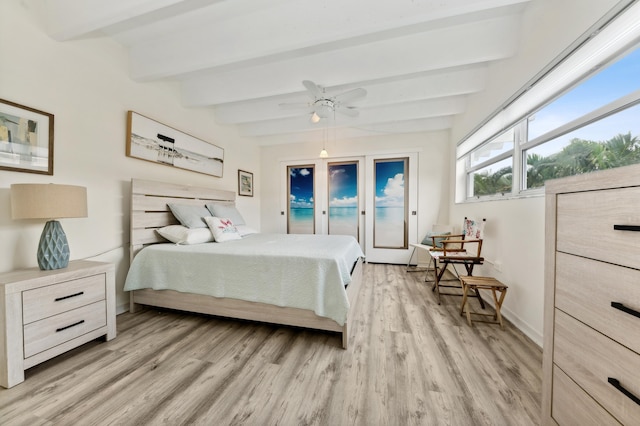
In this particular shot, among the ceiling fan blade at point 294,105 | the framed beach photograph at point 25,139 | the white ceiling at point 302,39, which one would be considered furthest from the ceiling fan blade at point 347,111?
the framed beach photograph at point 25,139

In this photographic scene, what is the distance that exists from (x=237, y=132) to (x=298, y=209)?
1.93 meters

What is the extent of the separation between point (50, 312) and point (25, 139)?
1.34 m

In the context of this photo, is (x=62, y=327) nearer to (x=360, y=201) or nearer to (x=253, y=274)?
(x=253, y=274)

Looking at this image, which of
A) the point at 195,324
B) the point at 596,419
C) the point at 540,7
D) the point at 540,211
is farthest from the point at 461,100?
the point at 195,324

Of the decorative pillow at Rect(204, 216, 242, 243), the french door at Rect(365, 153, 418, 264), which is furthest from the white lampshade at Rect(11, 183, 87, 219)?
the french door at Rect(365, 153, 418, 264)

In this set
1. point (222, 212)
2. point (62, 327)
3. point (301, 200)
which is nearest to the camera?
point (62, 327)

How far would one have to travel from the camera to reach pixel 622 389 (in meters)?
0.70

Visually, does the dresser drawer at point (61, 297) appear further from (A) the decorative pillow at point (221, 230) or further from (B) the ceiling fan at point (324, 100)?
(B) the ceiling fan at point (324, 100)

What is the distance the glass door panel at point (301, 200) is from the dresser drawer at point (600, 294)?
4123 mm

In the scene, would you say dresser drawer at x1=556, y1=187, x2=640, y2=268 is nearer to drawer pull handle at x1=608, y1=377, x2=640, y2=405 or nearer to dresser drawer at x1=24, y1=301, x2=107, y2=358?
drawer pull handle at x1=608, y1=377, x2=640, y2=405

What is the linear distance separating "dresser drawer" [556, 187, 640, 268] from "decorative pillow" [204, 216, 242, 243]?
2.77m

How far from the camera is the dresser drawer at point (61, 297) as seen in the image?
4.78 feet

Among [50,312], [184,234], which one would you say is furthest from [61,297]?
[184,234]

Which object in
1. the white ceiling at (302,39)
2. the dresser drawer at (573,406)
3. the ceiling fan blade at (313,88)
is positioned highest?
the white ceiling at (302,39)
